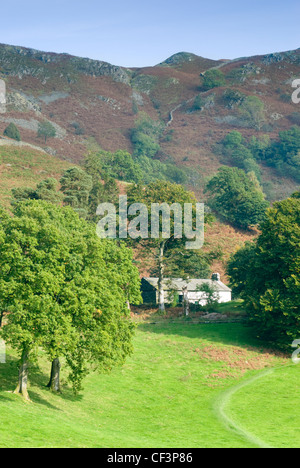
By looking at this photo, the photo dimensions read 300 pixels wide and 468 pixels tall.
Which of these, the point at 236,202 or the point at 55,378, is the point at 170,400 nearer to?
the point at 55,378

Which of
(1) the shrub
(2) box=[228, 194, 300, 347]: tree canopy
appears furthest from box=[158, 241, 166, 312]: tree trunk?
(1) the shrub

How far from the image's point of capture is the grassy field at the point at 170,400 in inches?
1172

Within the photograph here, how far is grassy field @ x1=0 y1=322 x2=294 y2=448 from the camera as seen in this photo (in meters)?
29.8

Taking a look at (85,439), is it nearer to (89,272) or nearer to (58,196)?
(89,272)

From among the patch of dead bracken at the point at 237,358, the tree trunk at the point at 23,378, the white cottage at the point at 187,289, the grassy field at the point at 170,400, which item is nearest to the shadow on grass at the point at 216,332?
the grassy field at the point at 170,400

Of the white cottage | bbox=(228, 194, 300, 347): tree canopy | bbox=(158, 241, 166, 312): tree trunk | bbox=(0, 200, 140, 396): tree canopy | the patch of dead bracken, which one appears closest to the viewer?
bbox=(0, 200, 140, 396): tree canopy

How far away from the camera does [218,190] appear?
121 meters

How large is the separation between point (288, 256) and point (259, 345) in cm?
985

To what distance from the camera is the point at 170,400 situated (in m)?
42.8

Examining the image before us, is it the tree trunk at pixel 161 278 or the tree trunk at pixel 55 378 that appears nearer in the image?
the tree trunk at pixel 55 378

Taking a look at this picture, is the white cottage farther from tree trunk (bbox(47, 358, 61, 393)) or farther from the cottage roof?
tree trunk (bbox(47, 358, 61, 393))

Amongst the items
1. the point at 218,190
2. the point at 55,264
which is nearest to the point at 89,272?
the point at 55,264

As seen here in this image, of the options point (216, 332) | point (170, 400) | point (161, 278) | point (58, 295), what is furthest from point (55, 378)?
point (161, 278)

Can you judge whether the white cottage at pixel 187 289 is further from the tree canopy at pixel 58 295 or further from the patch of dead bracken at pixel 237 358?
the tree canopy at pixel 58 295
